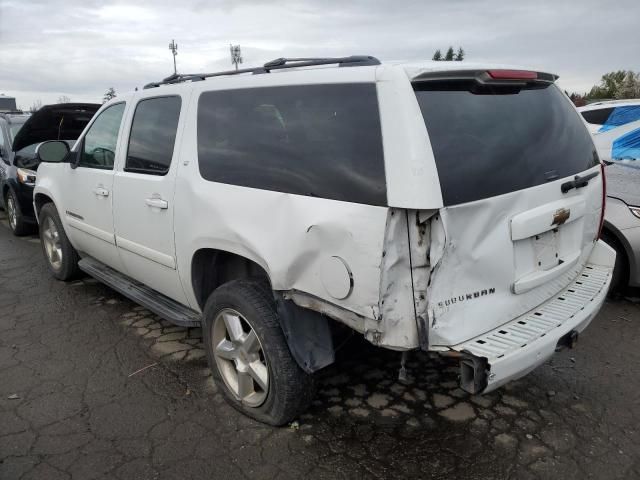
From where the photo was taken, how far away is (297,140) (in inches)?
96.1

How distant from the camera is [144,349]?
379 centimetres

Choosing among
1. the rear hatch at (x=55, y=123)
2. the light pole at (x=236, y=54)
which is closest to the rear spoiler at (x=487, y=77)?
the rear hatch at (x=55, y=123)

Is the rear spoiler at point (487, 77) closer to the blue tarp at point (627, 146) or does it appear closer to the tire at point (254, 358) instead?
the tire at point (254, 358)

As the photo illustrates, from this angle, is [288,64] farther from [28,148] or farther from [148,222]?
[28,148]

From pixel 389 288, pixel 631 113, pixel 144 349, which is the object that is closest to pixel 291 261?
pixel 389 288

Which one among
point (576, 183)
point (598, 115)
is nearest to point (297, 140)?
point (576, 183)

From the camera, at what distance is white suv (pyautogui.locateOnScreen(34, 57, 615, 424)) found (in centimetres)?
206

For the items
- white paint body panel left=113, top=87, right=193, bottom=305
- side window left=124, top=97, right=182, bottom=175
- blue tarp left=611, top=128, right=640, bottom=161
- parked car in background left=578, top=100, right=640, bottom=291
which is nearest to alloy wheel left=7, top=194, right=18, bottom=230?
white paint body panel left=113, top=87, right=193, bottom=305

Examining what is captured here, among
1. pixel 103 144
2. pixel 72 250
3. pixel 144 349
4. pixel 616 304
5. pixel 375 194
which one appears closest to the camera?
pixel 375 194

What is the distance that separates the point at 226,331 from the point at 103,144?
2093 millimetres

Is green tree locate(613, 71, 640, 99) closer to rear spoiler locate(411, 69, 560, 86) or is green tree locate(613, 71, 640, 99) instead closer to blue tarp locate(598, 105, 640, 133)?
blue tarp locate(598, 105, 640, 133)

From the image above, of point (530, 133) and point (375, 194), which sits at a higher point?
point (530, 133)

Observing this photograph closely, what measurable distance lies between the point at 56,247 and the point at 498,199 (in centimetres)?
464

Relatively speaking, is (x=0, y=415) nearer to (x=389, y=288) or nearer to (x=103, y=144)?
(x=103, y=144)
